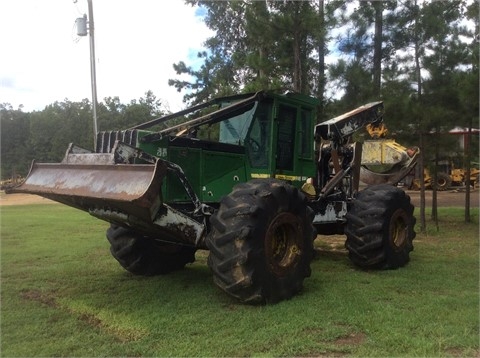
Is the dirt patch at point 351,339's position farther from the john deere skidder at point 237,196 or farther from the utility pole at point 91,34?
the utility pole at point 91,34

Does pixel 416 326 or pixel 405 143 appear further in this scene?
pixel 405 143

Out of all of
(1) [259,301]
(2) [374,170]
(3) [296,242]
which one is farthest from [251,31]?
(1) [259,301]

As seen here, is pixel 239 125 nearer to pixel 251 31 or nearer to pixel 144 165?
pixel 144 165

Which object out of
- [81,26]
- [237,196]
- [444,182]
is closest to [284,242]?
[237,196]

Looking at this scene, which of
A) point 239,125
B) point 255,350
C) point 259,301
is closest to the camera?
point 255,350

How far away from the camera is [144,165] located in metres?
4.73

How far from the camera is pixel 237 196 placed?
520 cm

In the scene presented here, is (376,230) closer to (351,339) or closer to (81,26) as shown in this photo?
(351,339)

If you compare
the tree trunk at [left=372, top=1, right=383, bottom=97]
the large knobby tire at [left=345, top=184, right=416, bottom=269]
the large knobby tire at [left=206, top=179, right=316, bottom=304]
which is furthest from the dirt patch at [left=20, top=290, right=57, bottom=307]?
the tree trunk at [left=372, top=1, right=383, bottom=97]

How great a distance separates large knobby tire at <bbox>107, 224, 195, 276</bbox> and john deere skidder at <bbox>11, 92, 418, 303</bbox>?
1cm

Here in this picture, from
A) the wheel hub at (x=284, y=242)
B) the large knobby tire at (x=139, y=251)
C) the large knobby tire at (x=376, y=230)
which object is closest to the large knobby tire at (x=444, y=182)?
the large knobby tire at (x=376, y=230)

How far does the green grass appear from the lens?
4.05 m

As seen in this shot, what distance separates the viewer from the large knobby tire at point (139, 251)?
6566mm

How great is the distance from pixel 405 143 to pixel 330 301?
25.6 feet
